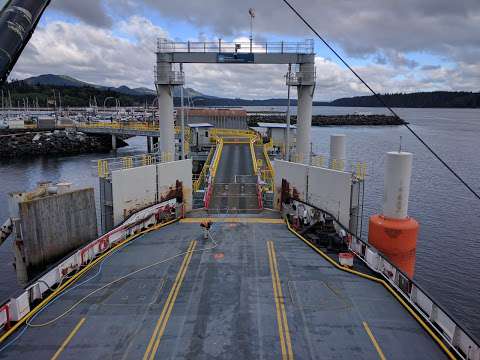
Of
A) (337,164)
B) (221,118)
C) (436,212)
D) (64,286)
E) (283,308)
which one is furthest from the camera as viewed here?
(221,118)

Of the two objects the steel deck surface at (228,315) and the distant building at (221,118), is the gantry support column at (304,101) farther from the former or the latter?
the distant building at (221,118)

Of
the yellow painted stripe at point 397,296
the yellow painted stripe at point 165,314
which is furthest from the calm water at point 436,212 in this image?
the yellow painted stripe at point 397,296

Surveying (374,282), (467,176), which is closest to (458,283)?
(374,282)

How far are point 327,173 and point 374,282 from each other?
7166 millimetres

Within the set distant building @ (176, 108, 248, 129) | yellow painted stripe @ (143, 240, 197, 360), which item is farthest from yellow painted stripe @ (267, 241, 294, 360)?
distant building @ (176, 108, 248, 129)

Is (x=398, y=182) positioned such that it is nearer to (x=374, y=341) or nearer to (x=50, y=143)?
(x=374, y=341)

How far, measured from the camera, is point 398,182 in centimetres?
1520

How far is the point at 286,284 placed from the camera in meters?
12.6

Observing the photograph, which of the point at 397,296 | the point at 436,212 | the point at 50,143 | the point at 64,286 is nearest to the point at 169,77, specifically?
the point at 64,286

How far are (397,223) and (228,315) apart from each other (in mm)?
8501

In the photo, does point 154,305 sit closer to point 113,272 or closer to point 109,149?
point 113,272

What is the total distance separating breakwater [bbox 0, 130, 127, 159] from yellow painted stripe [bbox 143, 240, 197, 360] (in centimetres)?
7469

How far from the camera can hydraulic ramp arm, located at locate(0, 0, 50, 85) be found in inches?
401

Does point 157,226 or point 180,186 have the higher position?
point 180,186
